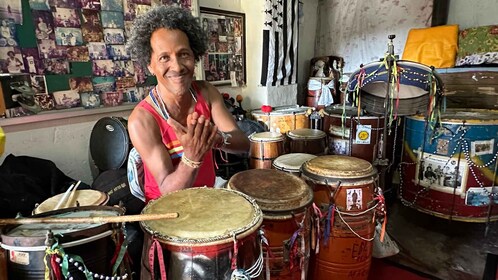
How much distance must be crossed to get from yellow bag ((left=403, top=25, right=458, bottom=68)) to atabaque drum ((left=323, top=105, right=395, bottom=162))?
131 cm

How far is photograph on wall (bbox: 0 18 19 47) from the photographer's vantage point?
198 cm

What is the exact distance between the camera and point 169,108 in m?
1.56

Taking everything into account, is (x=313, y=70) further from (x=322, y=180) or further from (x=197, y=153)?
(x=197, y=153)

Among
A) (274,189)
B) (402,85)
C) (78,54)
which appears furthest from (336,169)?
(78,54)

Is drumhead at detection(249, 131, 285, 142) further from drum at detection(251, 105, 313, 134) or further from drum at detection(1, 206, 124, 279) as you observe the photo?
drum at detection(1, 206, 124, 279)

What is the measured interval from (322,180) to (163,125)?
3.19 feet

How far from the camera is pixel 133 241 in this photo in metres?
1.62

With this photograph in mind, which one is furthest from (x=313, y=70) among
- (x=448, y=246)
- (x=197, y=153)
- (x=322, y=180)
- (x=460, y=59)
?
(x=197, y=153)

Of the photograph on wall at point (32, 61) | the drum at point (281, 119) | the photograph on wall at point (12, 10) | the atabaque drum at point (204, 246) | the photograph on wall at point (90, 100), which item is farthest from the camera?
the drum at point (281, 119)

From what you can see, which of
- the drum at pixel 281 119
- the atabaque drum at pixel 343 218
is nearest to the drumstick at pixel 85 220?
the atabaque drum at pixel 343 218

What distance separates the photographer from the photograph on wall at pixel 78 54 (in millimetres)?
2334

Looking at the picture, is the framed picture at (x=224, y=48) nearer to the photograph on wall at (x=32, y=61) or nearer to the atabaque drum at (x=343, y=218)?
the photograph on wall at (x=32, y=61)

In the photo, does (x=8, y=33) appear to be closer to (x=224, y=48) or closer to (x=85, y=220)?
(x=85, y=220)

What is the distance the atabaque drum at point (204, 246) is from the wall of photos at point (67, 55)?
5.64 feet
